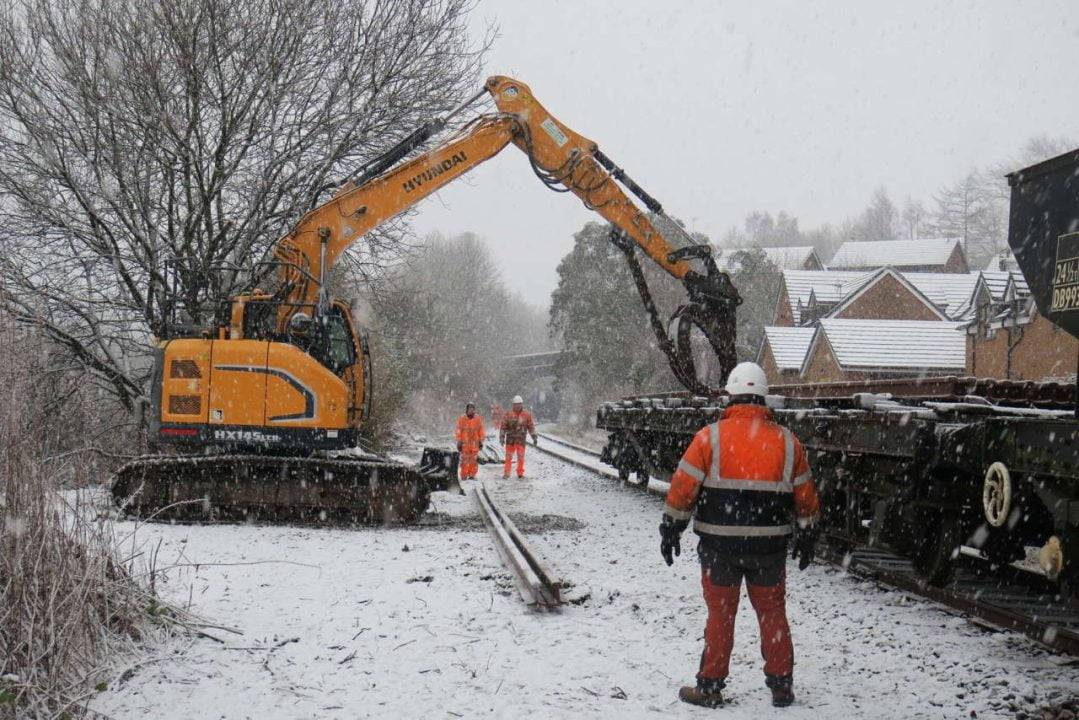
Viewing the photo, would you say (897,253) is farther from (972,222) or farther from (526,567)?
(526,567)

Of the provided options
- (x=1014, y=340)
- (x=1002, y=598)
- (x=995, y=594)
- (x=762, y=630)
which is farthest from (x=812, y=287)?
(x=762, y=630)

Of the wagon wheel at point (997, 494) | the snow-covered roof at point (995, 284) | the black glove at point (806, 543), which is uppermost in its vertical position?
the snow-covered roof at point (995, 284)

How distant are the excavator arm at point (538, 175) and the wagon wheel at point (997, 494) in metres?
6.08

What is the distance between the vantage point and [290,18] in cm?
1483

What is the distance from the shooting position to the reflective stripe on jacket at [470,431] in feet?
60.1

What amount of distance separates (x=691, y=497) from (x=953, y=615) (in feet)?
9.01

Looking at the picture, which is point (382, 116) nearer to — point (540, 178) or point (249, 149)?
point (249, 149)

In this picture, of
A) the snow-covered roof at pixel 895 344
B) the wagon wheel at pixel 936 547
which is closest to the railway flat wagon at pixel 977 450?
the wagon wheel at pixel 936 547

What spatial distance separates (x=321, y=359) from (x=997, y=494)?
25.8 ft

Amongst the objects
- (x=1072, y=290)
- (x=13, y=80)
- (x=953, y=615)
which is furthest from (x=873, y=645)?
(x=13, y=80)

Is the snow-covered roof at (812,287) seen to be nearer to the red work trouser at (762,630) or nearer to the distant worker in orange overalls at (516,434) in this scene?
the distant worker in orange overalls at (516,434)

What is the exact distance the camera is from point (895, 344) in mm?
35312

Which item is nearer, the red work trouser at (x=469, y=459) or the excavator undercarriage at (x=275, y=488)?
the excavator undercarriage at (x=275, y=488)

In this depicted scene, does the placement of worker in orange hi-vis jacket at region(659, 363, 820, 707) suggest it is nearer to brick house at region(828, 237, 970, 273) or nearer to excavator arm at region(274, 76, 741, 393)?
excavator arm at region(274, 76, 741, 393)
